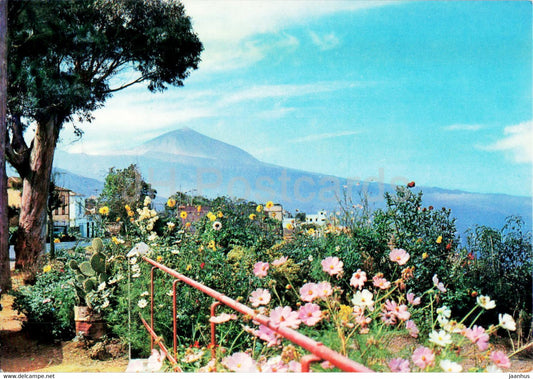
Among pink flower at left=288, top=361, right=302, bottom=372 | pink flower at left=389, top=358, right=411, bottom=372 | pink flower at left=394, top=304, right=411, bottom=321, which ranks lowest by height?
pink flower at left=389, top=358, right=411, bottom=372

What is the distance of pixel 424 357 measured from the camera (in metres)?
1.70

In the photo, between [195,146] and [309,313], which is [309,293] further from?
[195,146]

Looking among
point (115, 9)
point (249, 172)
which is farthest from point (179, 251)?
point (115, 9)

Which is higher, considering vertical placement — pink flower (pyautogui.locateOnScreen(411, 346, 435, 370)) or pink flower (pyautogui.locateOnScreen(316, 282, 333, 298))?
pink flower (pyautogui.locateOnScreen(316, 282, 333, 298))

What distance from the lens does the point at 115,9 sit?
641 centimetres

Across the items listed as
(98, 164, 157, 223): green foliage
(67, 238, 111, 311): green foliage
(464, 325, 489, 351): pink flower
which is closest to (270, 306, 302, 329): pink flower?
(464, 325, 489, 351): pink flower

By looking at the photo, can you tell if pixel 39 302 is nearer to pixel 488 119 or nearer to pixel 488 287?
pixel 488 287

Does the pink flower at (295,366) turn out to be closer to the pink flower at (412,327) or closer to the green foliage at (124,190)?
the pink flower at (412,327)

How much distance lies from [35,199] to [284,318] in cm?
687

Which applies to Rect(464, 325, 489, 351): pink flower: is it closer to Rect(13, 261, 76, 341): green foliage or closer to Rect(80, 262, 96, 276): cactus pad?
Rect(80, 262, 96, 276): cactus pad

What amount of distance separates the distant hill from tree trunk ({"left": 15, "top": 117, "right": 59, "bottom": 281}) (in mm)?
1985

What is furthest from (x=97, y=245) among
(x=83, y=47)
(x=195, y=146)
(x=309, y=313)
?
(x=309, y=313)

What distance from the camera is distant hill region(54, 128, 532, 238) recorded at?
15.1 feet

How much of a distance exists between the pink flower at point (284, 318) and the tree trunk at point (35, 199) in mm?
6640
